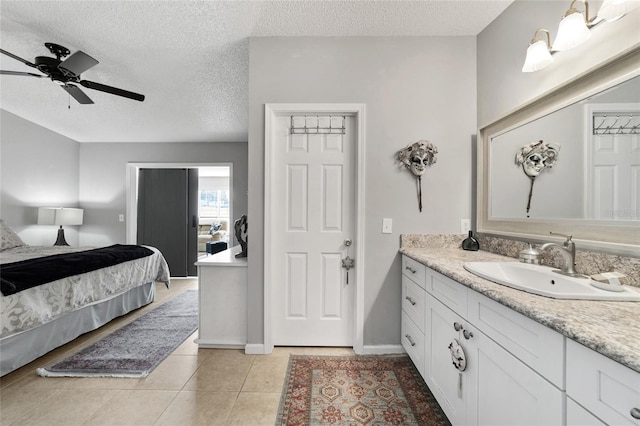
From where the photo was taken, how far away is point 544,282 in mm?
1239

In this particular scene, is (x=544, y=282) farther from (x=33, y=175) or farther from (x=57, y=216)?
(x=33, y=175)

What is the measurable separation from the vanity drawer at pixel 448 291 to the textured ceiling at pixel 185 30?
72.9 inches

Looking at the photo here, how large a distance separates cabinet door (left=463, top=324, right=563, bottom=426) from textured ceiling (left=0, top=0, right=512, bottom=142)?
7.02 ft

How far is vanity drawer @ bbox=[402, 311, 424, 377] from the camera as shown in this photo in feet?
5.37

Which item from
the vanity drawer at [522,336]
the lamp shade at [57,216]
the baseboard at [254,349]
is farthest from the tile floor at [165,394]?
the lamp shade at [57,216]

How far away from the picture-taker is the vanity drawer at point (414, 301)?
1.66 metres

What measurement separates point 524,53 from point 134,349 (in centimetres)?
364

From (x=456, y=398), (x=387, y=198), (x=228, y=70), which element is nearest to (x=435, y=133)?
(x=387, y=198)

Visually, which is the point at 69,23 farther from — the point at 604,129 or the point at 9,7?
the point at 604,129

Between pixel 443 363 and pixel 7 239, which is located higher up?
pixel 7 239

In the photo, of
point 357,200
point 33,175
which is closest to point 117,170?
point 33,175

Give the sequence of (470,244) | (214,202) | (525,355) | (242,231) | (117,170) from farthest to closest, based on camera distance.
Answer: (214,202) < (117,170) < (242,231) < (470,244) < (525,355)

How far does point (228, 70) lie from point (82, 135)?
354 cm

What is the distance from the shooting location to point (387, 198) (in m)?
2.10
